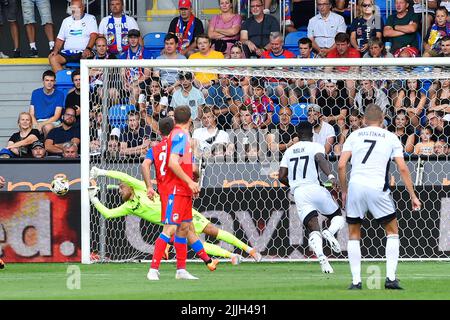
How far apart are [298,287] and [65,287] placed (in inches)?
96.1

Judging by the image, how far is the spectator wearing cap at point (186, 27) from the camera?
71.4ft

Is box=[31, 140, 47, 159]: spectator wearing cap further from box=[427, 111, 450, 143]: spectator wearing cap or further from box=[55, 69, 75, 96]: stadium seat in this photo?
box=[427, 111, 450, 143]: spectator wearing cap

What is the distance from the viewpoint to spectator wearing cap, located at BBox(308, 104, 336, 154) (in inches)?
711

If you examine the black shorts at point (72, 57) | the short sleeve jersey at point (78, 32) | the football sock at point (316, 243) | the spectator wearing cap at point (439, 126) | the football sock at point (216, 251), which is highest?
the short sleeve jersey at point (78, 32)

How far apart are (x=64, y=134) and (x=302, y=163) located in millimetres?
5506

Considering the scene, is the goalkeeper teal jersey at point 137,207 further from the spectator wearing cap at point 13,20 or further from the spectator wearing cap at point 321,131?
the spectator wearing cap at point 13,20

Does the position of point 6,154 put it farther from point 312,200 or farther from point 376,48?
point 376,48

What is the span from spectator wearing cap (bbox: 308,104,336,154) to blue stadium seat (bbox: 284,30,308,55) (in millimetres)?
3392

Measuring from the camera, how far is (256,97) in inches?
742

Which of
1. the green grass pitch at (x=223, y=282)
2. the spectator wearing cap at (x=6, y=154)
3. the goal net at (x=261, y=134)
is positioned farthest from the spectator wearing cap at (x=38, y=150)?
the green grass pitch at (x=223, y=282)

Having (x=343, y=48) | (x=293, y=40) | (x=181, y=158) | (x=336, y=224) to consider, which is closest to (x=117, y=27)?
(x=293, y=40)

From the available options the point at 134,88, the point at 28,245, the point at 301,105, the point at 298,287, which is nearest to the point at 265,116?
the point at 301,105

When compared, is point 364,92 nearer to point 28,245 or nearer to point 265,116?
point 265,116

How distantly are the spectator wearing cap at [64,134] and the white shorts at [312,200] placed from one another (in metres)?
5.04
